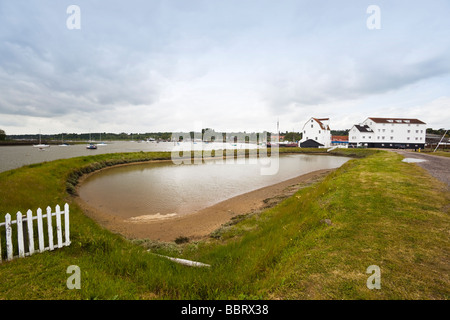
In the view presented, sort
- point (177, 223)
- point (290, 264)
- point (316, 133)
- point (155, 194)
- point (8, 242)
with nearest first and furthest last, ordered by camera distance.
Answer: point (290, 264)
point (8, 242)
point (177, 223)
point (155, 194)
point (316, 133)

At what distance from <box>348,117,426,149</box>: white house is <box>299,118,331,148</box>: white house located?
497 inches

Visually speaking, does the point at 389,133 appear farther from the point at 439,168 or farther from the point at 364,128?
the point at 439,168

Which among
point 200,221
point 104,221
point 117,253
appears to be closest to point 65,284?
point 117,253

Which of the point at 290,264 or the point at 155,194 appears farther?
the point at 155,194

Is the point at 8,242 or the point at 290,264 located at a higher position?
the point at 8,242

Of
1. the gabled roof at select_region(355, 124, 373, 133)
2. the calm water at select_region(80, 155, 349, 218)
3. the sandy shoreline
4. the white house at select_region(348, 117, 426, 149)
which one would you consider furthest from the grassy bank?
the gabled roof at select_region(355, 124, 373, 133)

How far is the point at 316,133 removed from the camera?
85.8 m

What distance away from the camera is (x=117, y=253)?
5.77 meters

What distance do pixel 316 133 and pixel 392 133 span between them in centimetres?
2613

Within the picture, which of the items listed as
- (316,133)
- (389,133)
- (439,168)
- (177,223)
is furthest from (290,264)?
(389,133)

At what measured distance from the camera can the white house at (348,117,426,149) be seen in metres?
71.0

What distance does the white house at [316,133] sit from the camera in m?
84.8
